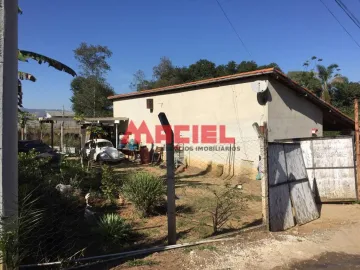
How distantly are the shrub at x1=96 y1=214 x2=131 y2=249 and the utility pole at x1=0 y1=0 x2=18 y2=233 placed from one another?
6.96 feet

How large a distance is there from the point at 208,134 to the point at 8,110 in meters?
12.2

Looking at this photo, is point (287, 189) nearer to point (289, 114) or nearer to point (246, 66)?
point (289, 114)

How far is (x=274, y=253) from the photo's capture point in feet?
17.1

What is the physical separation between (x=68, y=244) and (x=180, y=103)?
42.0 ft

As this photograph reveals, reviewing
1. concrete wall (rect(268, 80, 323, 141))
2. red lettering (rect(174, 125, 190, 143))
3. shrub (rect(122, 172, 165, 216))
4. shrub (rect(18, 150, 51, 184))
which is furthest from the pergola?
shrub (rect(122, 172, 165, 216))

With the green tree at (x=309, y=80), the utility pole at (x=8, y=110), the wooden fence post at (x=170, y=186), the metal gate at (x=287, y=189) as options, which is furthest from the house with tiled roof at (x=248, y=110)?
the green tree at (x=309, y=80)

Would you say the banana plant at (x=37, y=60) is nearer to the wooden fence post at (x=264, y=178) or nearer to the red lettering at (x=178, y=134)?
the wooden fence post at (x=264, y=178)

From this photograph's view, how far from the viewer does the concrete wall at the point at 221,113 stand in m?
13.2

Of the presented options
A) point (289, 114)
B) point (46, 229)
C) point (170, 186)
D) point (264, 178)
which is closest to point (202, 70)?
point (289, 114)

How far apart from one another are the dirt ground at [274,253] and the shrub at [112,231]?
980mm

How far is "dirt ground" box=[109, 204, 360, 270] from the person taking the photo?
4.69m

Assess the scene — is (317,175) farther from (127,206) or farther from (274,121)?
(127,206)

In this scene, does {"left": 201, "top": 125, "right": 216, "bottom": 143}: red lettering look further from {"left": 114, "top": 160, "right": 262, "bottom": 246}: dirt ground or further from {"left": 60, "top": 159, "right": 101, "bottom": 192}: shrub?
{"left": 60, "top": 159, "right": 101, "bottom": 192}: shrub

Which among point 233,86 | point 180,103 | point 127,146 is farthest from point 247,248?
point 127,146
